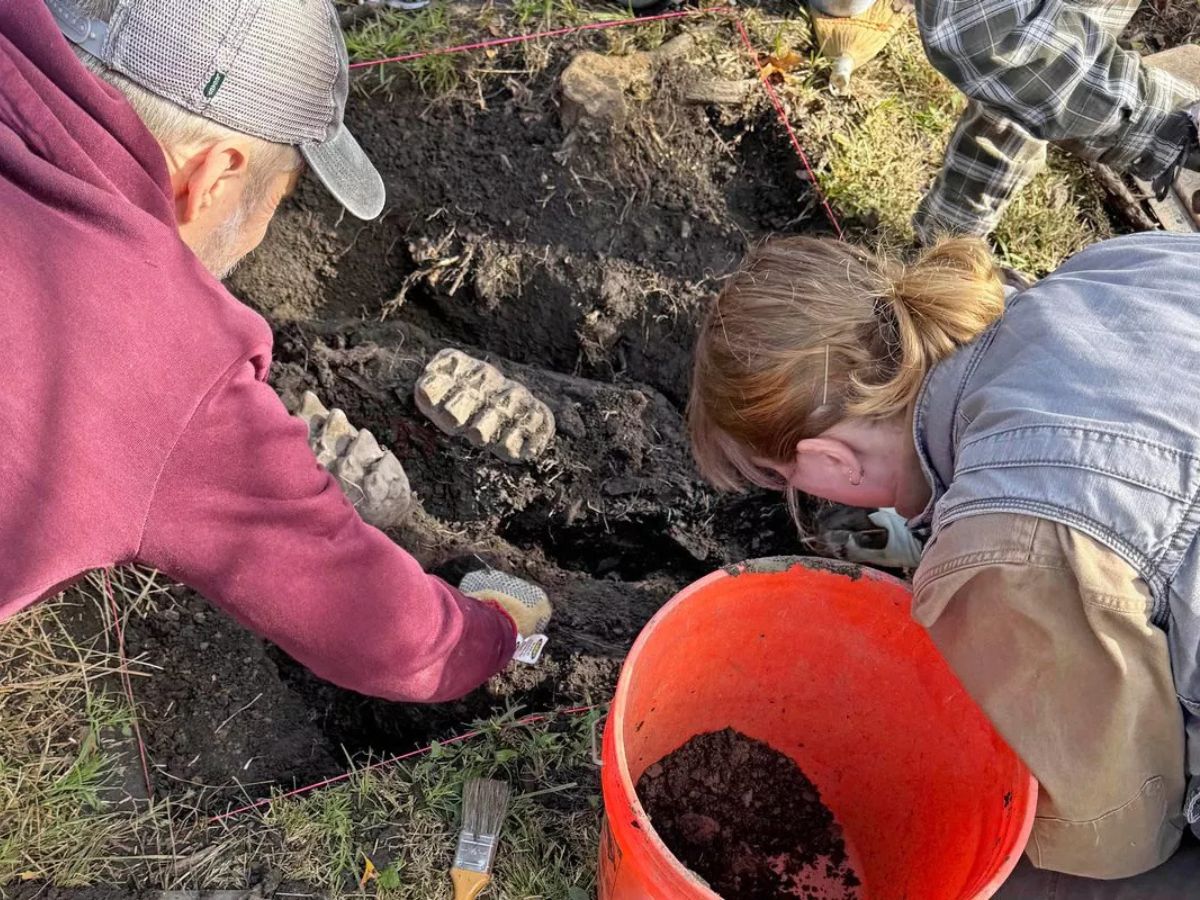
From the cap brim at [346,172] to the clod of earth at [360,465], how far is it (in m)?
0.60

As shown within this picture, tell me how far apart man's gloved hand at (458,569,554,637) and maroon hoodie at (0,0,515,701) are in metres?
0.68

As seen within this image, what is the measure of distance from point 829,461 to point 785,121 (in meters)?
1.62

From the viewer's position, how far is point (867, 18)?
3012 mm

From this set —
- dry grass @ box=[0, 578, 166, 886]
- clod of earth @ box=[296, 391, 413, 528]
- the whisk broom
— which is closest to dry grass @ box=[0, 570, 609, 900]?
dry grass @ box=[0, 578, 166, 886]

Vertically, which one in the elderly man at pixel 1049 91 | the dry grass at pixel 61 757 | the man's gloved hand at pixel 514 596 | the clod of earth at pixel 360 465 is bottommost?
the dry grass at pixel 61 757

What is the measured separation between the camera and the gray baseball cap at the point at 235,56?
1.40 metres

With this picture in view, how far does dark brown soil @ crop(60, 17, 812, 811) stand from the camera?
2.13 meters

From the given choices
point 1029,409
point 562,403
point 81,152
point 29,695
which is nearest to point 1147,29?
point 562,403

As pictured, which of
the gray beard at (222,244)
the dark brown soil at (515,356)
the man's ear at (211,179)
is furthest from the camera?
the dark brown soil at (515,356)

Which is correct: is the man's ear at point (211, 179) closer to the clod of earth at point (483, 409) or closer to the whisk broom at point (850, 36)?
the clod of earth at point (483, 409)

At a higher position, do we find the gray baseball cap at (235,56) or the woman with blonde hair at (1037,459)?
the gray baseball cap at (235,56)

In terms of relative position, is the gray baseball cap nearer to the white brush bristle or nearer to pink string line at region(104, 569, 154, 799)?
pink string line at region(104, 569, 154, 799)

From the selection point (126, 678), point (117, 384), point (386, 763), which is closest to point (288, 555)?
point (117, 384)

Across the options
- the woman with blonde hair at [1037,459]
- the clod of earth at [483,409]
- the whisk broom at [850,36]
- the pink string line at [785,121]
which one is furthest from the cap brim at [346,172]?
the whisk broom at [850,36]
